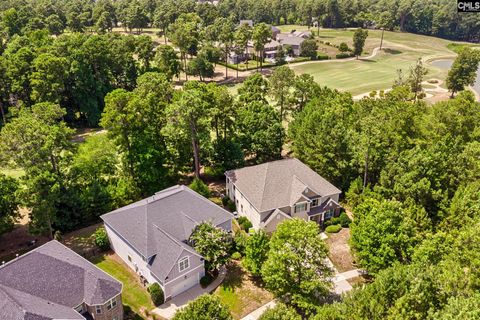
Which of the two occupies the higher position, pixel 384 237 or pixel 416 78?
pixel 416 78

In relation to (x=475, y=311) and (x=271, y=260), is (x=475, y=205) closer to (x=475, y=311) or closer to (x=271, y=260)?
(x=475, y=311)

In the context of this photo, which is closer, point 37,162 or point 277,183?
point 37,162

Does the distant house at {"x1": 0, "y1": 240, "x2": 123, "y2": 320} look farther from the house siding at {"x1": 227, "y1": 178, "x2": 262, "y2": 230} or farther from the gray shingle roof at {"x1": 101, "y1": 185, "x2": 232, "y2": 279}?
the house siding at {"x1": 227, "y1": 178, "x2": 262, "y2": 230}

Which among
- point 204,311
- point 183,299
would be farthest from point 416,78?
point 204,311

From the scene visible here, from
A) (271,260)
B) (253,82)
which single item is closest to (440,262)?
(271,260)

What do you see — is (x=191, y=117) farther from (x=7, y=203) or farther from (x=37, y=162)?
(x=7, y=203)
